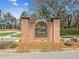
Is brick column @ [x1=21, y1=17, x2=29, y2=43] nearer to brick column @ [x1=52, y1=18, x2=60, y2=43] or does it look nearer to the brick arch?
the brick arch

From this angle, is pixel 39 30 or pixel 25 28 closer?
pixel 25 28

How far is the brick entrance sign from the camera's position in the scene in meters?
24.7

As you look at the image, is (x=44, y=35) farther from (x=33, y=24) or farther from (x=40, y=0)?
(x=40, y=0)

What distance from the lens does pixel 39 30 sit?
86.3 feet

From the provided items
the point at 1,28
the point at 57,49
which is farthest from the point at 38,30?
the point at 1,28

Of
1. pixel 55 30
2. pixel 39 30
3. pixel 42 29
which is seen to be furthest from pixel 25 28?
pixel 55 30

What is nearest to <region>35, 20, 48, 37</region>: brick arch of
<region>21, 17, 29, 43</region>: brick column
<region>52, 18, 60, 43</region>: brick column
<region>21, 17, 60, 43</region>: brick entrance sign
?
<region>21, 17, 60, 43</region>: brick entrance sign

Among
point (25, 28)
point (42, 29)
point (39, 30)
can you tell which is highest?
point (25, 28)

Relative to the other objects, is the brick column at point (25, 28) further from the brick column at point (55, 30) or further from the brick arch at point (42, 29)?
the brick column at point (55, 30)

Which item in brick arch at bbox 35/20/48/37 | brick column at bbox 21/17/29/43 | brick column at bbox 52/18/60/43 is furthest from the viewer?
brick arch at bbox 35/20/48/37

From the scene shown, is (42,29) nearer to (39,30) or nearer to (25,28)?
(39,30)

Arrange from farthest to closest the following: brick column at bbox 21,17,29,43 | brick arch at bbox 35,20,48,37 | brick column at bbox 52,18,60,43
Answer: brick arch at bbox 35,20,48,37, brick column at bbox 52,18,60,43, brick column at bbox 21,17,29,43

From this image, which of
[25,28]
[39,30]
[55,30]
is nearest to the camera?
[25,28]

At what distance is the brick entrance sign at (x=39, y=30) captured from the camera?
2469 centimetres
